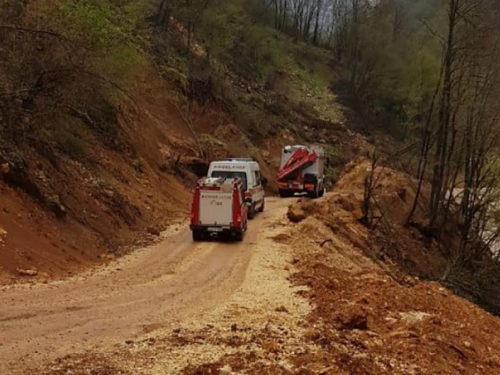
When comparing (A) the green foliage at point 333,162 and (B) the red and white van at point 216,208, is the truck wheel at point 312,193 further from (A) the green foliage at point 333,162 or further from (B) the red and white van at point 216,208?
(B) the red and white van at point 216,208

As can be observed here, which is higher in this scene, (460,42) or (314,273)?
(460,42)

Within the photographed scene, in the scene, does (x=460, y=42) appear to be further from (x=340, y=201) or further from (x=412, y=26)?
(x=412, y=26)

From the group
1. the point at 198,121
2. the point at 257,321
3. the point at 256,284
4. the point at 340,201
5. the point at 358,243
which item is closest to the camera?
the point at 257,321

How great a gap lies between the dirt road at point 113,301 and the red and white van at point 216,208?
175cm

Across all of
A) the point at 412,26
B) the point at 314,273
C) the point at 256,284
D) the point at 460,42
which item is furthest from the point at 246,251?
the point at 412,26

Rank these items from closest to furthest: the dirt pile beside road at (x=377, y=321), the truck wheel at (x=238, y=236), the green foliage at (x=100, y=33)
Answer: the dirt pile beside road at (x=377, y=321) → the green foliage at (x=100, y=33) → the truck wheel at (x=238, y=236)

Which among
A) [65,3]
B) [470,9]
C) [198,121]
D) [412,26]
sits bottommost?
[198,121]

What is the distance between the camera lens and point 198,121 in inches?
1773

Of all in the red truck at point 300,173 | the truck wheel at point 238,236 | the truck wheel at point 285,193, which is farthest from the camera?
the truck wheel at point 285,193

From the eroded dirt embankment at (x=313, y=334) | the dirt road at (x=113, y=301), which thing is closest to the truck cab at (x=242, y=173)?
the dirt road at (x=113, y=301)

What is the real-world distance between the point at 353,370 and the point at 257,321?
9.30ft

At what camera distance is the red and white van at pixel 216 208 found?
19.9 meters

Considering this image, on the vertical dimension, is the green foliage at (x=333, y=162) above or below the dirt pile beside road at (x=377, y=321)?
above

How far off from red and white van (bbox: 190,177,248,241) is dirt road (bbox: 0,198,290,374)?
175cm
